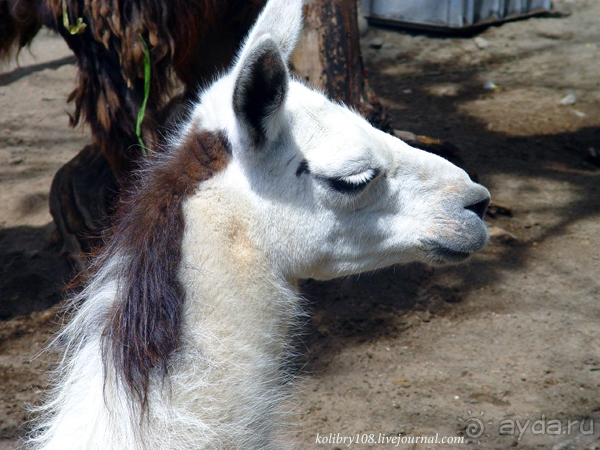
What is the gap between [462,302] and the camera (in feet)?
11.6

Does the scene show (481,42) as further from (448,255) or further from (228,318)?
(228,318)

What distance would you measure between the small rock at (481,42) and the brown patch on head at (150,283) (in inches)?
261

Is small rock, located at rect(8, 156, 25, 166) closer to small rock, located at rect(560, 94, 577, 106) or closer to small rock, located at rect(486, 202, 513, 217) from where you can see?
small rock, located at rect(486, 202, 513, 217)

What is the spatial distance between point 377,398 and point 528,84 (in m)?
4.77

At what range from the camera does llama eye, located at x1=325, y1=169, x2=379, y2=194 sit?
1736 millimetres

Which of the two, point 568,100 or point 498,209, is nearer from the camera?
point 498,209

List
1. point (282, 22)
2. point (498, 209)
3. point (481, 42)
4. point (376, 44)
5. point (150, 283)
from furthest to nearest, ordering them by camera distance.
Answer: point (376, 44)
point (481, 42)
point (498, 209)
point (282, 22)
point (150, 283)

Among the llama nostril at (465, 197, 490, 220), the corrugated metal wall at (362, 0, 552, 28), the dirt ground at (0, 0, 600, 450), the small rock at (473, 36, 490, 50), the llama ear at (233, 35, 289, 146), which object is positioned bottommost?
the dirt ground at (0, 0, 600, 450)

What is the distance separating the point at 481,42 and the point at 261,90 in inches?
264

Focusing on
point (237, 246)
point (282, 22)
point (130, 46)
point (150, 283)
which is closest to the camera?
point (150, 283)

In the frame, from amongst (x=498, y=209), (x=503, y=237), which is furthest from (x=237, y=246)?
(x=498, y=209)

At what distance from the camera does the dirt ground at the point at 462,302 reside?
2729 mm

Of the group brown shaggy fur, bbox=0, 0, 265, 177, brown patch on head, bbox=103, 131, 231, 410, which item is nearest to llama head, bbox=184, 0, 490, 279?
brown patch on head, bbox=103, 131, 231, 410

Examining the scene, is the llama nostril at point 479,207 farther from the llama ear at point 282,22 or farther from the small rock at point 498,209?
the small rock at point 498,209
